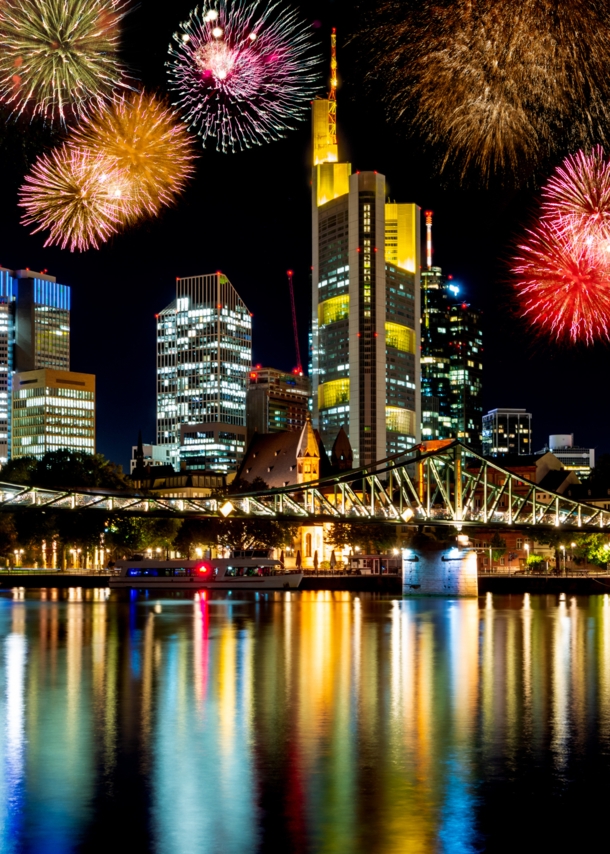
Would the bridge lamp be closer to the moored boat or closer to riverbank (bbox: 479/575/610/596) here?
the moored boat

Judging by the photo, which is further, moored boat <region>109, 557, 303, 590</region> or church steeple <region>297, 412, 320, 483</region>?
church steeple <region>297, 412, 320, 483</region>

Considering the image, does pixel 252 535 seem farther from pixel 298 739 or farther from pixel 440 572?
pixel 298 739

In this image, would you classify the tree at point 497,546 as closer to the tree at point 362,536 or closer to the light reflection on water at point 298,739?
the tree at point 362,536

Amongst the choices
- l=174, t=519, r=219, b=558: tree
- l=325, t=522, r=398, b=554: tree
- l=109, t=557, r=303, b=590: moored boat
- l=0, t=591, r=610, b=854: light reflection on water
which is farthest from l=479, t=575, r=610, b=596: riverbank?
l=0, t=591, r=610, b=854: light reflection on water

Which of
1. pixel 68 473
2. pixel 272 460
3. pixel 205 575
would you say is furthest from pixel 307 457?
pixel 205 575

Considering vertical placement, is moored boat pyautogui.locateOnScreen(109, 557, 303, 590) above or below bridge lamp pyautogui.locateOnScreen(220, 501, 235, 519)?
below

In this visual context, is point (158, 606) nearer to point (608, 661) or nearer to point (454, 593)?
point (454, 593)

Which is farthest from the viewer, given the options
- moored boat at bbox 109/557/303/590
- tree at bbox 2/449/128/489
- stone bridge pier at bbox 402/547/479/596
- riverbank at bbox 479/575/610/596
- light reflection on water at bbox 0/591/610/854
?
tree at bbox 2/449/128/489
